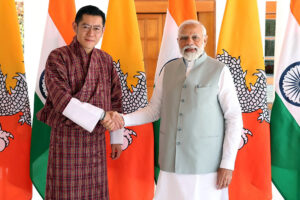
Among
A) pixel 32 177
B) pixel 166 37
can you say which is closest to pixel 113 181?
pixel 32 177

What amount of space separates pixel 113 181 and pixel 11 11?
1481 millimetres

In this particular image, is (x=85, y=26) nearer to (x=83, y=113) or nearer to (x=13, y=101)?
(x=83, y=113)

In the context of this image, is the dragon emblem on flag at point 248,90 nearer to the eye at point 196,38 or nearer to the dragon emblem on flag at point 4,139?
the eye at point 196,38

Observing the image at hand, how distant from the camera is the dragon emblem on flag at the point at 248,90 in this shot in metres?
2.38

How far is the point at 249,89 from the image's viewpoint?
2.40 m

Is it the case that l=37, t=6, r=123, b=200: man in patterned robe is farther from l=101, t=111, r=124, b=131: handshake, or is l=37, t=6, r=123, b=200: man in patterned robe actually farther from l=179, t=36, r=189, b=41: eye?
l=179, t=36, r=189, b=41: eye

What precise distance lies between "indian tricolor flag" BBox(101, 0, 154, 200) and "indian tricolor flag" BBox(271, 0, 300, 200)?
95cm

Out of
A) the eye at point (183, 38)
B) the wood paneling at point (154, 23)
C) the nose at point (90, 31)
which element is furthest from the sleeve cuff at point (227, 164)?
the wood paneling at point (154, 23)

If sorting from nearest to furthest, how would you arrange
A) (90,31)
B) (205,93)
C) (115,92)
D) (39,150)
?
(205,93) → (90,31) → (115,92) → (39,150)

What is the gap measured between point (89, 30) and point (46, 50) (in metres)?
0.73

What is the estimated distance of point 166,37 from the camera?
249 cm

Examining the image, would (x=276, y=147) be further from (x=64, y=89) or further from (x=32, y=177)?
(x=32, y=177)

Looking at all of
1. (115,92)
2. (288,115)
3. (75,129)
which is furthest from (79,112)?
(288,115)

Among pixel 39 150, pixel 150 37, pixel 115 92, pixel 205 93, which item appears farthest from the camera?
pixel 150 37
